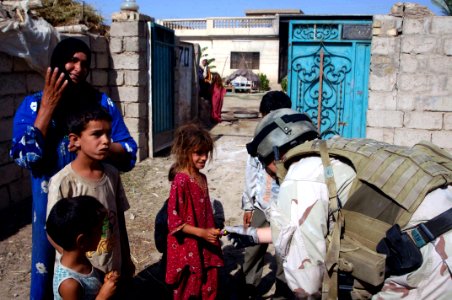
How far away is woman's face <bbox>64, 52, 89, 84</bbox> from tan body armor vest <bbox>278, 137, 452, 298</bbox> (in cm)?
136

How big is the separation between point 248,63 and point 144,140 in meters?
20.8

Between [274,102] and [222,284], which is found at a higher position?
[274,102]

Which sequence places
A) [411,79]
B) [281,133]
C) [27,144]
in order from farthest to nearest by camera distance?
[411,79], [27,144], [281,133]

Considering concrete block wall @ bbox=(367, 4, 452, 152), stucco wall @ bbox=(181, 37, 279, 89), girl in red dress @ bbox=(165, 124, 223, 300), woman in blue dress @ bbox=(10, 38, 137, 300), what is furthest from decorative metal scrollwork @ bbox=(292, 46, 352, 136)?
stucco wall @ bbox=(181, 37, 279, 89)

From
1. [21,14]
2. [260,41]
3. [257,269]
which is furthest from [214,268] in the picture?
[260,41]

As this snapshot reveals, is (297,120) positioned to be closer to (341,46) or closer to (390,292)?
(390,292)

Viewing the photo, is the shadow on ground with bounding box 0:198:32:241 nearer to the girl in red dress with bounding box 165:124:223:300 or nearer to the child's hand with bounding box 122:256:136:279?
the child's hand with bounding box 122:256:136:279

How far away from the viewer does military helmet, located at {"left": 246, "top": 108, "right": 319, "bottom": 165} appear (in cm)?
176

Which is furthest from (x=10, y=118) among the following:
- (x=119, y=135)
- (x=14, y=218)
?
(x=119, y=135)

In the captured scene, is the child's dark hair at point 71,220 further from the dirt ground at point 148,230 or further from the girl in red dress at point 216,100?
the girl in red dress at point 216,100

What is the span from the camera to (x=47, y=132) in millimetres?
2225

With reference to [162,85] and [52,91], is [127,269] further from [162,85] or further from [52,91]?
[162,85]

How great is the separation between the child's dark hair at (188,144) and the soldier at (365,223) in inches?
43.5

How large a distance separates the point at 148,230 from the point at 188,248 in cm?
213
